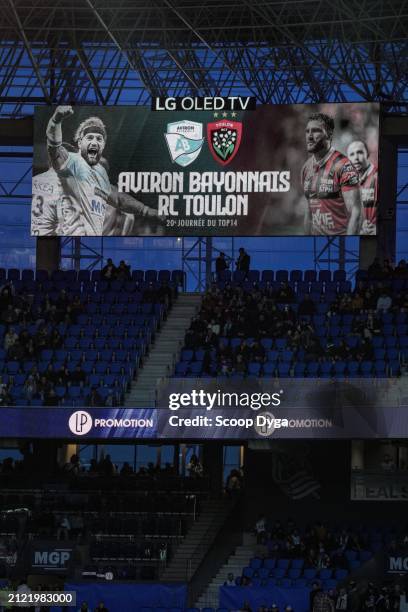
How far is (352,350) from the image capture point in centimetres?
3653

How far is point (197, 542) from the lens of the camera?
36688 millimetres

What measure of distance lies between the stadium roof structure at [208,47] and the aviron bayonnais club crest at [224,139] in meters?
1.78

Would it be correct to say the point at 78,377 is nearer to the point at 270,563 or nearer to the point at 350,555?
the point at 270,563

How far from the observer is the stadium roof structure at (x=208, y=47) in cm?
3985

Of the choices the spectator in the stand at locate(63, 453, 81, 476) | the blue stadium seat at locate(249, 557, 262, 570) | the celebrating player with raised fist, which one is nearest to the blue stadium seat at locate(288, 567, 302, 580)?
the blue stadium seat at locate(249, 557, 262, 570)

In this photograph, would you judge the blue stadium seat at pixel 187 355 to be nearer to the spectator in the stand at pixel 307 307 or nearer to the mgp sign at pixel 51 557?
the spectator in the stand at pixel 307 307

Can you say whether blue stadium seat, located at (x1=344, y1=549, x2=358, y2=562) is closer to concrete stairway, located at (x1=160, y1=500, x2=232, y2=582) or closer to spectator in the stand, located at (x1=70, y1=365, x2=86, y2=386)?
concrete stairway, located at (x1=160, y1=500, x2=232, y2=582)

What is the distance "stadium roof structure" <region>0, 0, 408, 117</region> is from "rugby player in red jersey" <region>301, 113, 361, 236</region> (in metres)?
1.76

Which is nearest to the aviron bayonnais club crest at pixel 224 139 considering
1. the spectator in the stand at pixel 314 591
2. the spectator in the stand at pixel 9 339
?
the spectator in the stand at pixel 9 339

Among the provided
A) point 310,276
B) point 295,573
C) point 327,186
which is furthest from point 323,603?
point 327,186

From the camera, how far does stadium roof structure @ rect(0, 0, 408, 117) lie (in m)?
39.9

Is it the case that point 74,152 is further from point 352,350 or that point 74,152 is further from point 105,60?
point 352,350

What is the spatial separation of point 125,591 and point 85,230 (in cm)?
1266

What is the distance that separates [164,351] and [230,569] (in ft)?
20.8
